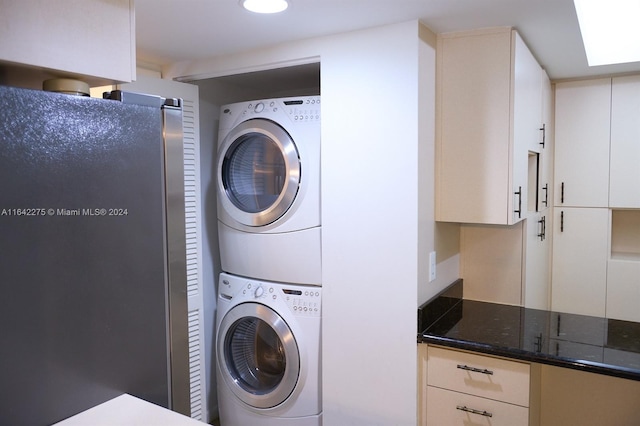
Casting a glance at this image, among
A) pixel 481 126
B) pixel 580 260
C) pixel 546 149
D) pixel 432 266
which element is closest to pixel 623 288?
Result: pixel 580 260

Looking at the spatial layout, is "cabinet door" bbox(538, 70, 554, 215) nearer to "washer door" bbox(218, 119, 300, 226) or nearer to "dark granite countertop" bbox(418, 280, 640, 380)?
"dark granite countertop" bbox(418, 280, 640, 380)

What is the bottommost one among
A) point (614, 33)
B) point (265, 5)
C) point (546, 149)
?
point (546, 149)

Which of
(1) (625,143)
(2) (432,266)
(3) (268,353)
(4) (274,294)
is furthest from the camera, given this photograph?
(1) (625,143)

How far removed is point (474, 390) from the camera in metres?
1.99

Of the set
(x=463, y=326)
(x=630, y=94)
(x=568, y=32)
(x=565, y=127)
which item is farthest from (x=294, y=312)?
(x=630, y=94)

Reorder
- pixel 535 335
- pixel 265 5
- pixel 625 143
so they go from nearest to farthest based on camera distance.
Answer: pixel 265 5 → pixel 535 335 → pixel 625 143

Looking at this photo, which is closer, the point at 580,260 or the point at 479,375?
the point at 479,375

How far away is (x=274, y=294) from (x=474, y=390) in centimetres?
106

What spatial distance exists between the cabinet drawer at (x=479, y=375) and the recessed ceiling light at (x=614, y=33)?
6.07 ft

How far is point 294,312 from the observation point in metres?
2.39

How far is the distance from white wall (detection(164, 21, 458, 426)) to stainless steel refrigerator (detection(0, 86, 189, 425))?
1088 mm

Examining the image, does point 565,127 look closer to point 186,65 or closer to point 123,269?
point 186,65

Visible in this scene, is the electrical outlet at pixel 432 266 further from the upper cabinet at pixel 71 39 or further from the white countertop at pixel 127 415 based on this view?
the upper cabinet at pixel 71 39

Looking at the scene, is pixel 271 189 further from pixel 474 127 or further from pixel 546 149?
pixel 546 149
